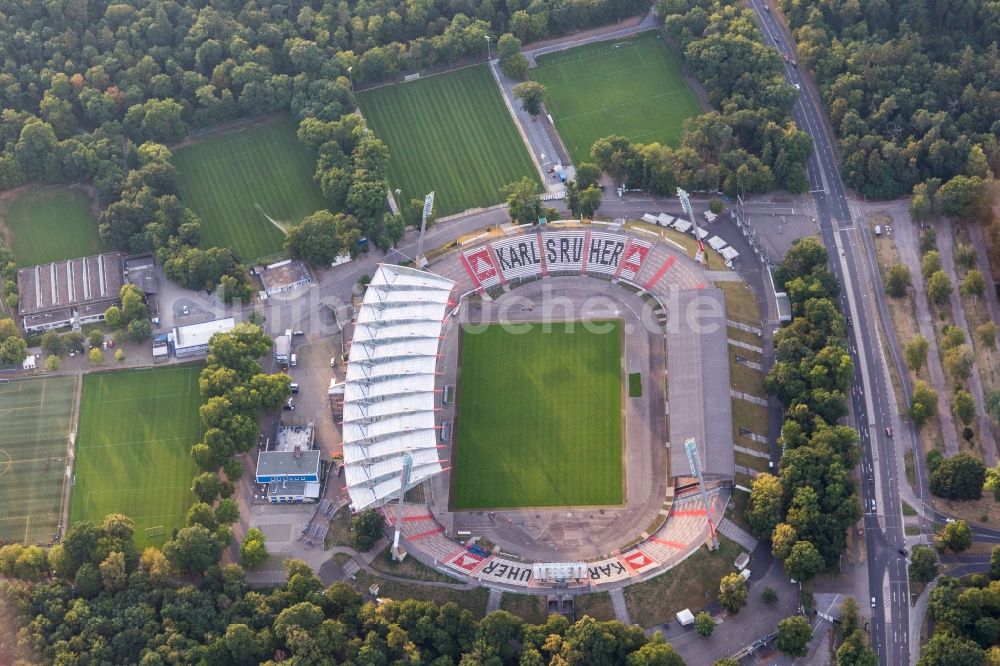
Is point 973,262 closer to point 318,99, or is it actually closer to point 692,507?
point 692,507

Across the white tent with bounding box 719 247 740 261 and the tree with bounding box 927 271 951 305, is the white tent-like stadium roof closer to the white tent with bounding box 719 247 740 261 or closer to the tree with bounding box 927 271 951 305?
the white tent with bounding box 719 247 740 261

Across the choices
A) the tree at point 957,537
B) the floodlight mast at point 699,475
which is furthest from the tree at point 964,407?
the floodlight mast at point 699,475

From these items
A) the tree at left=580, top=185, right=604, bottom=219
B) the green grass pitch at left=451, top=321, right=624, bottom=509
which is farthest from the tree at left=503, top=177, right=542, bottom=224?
the green grass pitch at left=451, top=321, right=624, bottom=509

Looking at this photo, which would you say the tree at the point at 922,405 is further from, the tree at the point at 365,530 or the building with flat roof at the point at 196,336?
the building with flat roof at the point at 196,336

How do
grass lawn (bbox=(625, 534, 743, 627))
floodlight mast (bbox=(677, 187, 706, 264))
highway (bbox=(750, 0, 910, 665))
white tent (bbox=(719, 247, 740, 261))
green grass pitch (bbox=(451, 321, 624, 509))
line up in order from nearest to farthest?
highway (bbox=(750, 0, 910, 665)) → grass lawn (bbox=(625, 534, 743, 627)) → green grass pitch (bbox=(451, 321, 624, 509)) → floodlight mast (bbox=(677, 187, 706, 264)) → white tent (bbox=(719, 247, 740, 261))

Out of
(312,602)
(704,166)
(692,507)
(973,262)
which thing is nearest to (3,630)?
(312,602)
